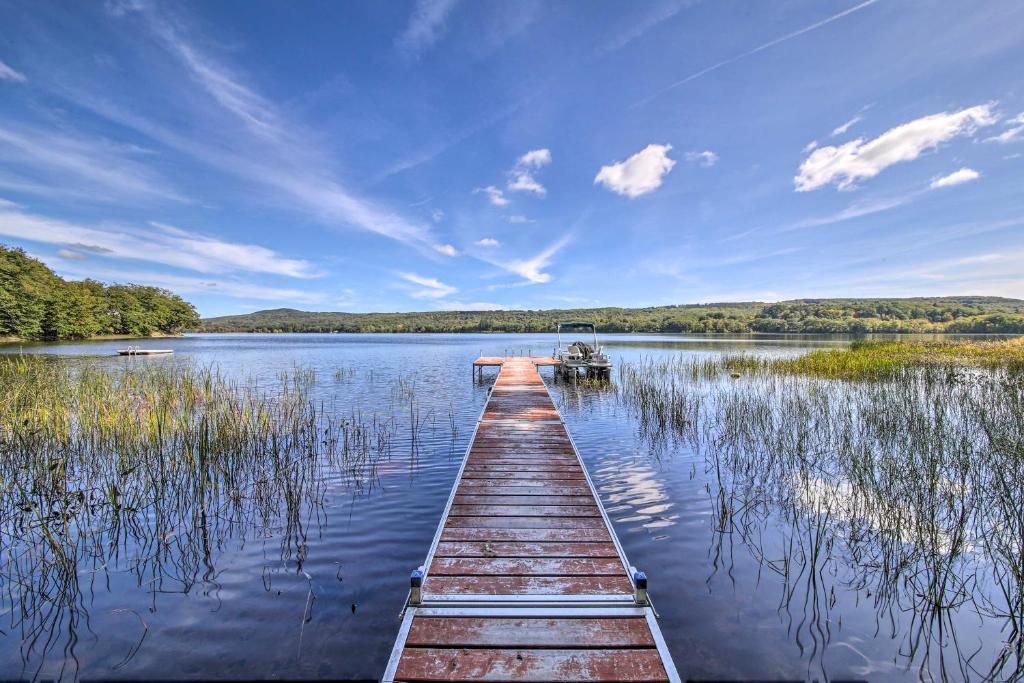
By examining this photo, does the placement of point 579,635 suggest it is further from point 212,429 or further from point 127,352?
point 127,352

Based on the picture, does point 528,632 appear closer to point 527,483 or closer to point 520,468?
point 527,483

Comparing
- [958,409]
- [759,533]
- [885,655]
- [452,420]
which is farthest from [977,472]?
[452,420]

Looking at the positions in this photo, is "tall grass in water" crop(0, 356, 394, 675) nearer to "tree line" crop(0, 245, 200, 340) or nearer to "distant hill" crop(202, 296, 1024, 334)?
"tree line" crop(0, 245, 200, 340)

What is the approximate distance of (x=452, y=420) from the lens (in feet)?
38.8

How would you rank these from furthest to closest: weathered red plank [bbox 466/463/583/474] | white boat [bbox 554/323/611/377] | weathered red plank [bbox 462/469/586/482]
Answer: white boat [bbox 554/323/611/377], weathered red plank [bbox 466/463/583/474], weathered red plank [bbox 462/469/586/482]

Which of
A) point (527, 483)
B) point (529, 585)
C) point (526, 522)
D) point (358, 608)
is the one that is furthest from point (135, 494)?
point (529, 585)

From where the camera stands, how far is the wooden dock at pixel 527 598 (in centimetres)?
254

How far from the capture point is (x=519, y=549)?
3.98 meters

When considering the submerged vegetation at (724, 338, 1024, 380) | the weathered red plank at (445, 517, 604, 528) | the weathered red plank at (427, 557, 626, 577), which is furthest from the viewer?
the submerged vegetation at (724, 338, 1024, 380)

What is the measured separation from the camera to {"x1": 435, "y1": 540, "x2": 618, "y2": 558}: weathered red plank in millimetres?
3863

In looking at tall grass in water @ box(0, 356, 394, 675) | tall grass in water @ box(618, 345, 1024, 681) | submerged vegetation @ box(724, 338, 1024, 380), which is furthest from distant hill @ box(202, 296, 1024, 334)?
tall grass in water @ box(0, 356, 394, 675)

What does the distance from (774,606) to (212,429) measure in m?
10.1

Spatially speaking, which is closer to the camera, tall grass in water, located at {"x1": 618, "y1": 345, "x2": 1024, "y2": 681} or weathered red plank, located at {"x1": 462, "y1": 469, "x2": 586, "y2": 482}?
tall grass in water, located at {"x1": 618, "y1": 345, "x2": 1024, "y2": 681}

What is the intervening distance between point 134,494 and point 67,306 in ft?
189
